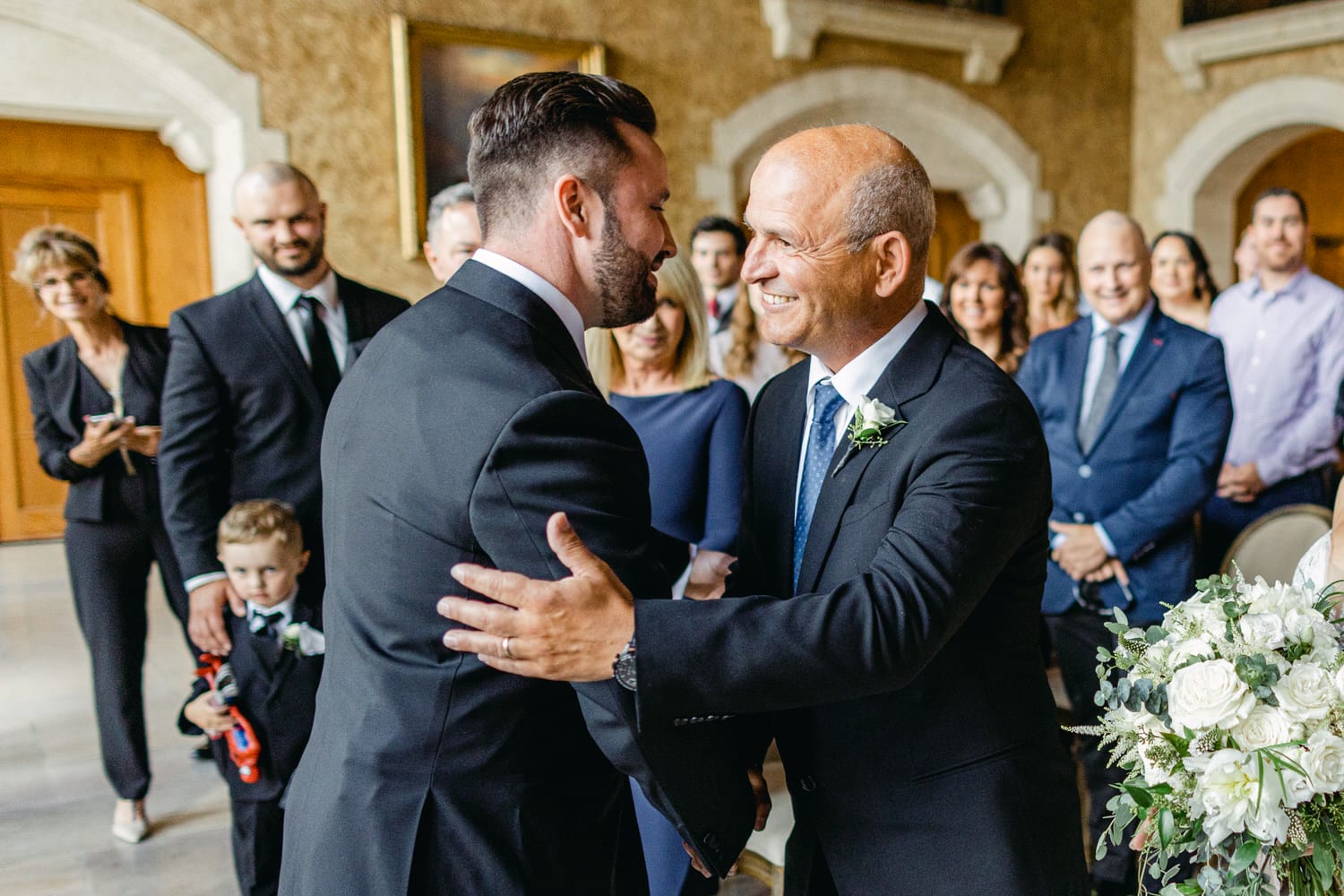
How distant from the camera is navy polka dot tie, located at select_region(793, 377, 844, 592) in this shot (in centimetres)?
182

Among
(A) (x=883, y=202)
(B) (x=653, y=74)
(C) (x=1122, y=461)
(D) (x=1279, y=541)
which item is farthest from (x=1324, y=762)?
(B) (x=653, y=74)

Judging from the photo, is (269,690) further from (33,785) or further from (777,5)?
(777,5)

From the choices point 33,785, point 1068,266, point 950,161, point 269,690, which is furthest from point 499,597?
point 950,161

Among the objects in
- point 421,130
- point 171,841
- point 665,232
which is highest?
point 421,130

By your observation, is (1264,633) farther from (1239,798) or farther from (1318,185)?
(1318,185)

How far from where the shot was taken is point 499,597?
4.38 ft

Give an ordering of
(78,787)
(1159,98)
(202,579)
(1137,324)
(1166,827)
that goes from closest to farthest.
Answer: (1166,827)
(202,579)
(1137,324)
(78,787)
(1159,98)

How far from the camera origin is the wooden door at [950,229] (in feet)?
34.8

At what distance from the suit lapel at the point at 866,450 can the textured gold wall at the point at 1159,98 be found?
33.7ft

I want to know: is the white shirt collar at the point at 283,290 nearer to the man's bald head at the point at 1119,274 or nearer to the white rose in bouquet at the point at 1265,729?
the man's bald head at the point at 1119,274

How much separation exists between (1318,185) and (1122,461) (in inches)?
423

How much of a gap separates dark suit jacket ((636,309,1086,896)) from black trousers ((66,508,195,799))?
120 inches

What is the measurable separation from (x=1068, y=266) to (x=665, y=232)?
13.8 feet

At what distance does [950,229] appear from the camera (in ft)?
35.1
